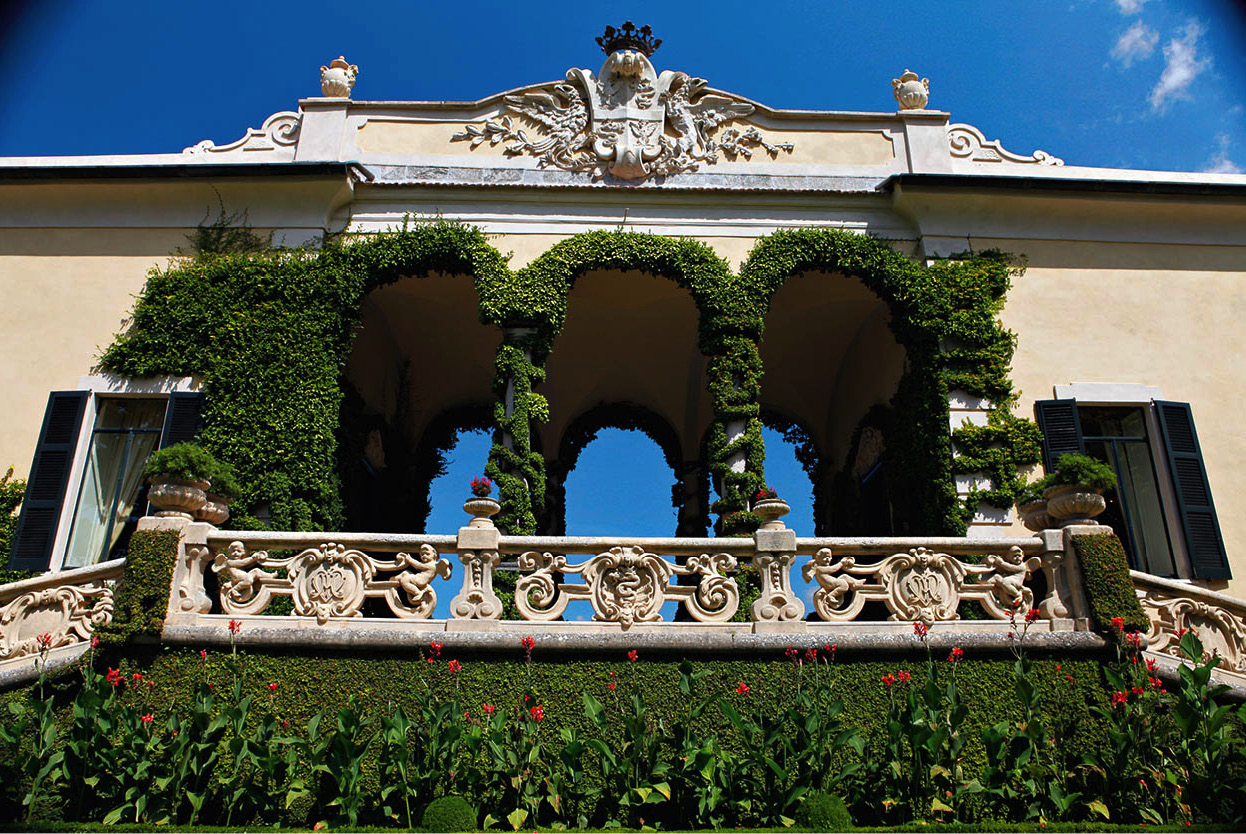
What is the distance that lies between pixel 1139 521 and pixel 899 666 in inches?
224

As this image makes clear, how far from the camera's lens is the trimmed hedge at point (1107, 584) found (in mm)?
7605

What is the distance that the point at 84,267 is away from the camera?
12.4 metres

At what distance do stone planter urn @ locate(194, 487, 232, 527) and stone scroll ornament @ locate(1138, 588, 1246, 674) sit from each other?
27.7 feet

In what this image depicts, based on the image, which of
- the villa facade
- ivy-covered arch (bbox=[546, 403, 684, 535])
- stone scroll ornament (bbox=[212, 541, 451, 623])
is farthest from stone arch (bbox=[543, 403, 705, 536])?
stone scroll ornament (bbox=[212, 541, 451, 623])

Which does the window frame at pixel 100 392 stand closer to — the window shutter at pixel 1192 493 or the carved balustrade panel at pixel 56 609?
the carved balustrade panel at pixel 56 609

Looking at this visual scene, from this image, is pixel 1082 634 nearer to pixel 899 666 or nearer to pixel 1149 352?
pixel 899 666

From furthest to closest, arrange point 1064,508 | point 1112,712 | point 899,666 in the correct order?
point 1064,508 < point 899,666 < point 1112,712

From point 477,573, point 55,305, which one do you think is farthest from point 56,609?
point 55,305

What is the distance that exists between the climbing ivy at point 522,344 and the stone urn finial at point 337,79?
105 inches

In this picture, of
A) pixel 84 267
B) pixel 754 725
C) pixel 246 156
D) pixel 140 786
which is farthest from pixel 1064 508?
pixel 84 267

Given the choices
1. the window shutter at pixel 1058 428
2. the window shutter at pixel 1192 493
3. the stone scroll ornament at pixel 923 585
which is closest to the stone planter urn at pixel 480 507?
the stone scroll ornament at pixel 923 585

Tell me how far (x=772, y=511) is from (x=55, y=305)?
33.0ft

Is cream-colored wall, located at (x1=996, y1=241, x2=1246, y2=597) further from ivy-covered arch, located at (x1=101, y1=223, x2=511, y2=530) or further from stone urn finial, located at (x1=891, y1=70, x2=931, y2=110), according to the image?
ivy-covered arch, located at (x1=101, y1=223, x2=511, y2=530)

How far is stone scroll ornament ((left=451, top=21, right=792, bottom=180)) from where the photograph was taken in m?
13.0
